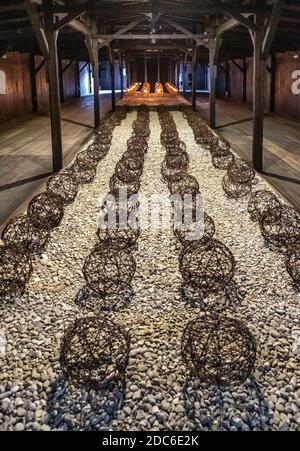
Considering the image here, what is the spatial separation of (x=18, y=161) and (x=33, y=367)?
7.91 metres

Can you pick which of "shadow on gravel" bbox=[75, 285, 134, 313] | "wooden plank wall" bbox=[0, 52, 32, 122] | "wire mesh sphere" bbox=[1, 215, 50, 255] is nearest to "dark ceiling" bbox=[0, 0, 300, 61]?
"wooden plank wall" bbox=[0, 52, 32, 122]

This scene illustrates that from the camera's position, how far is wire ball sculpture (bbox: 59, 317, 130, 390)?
3.21 metres

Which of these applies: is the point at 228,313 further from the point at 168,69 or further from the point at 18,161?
the point at 168,69

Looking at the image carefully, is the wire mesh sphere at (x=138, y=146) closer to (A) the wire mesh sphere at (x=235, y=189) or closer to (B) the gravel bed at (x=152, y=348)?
(A) the wire mesh sphere at (x=235, y=189)

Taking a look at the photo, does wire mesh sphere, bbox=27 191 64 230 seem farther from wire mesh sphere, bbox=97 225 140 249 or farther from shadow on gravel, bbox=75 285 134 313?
shadow on gravel, bbox=75 285 134 313

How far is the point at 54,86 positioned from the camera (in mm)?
9352

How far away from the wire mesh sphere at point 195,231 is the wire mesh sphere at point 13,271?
6.02 ft

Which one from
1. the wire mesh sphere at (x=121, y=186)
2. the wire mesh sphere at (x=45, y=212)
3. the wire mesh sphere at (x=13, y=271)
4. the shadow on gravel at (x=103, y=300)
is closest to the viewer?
the shadow on gravel at (x=103, y=300)

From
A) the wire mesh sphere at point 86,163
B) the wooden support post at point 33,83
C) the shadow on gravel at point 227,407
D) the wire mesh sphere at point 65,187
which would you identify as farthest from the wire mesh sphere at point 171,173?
the wooden support post at point 33,83

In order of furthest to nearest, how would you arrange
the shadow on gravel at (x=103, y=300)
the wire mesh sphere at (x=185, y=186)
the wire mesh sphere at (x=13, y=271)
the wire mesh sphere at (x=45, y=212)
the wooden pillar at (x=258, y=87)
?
1. the wooden pillar at (x=258, y=87)
2. the wire mesh sphere at (x=185, y=186)
3. the wire mesh sphere at (x=45, y=212)
4. the wire mesh sphere at (x=13, y=271)
5. the shadow on gravel at (x=103, y=300)

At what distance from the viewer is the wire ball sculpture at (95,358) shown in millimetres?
3207

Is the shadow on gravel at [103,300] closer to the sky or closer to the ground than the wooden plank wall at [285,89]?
closer to the ground

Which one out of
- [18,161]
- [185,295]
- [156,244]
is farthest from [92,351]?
[18,161]

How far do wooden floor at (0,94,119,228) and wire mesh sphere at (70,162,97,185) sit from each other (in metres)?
0.62
